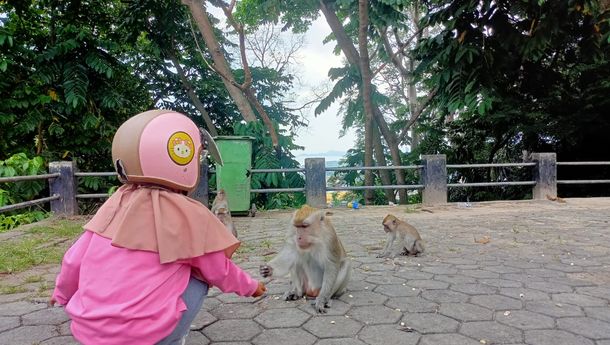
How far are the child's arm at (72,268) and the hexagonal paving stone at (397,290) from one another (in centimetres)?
255

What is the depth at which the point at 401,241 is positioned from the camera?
5.32 meters

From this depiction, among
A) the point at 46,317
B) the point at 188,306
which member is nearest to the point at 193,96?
the point at 46,317

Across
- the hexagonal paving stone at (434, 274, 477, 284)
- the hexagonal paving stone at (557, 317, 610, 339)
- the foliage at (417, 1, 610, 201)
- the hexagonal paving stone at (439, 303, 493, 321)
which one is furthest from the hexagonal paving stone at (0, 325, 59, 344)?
the foliage at (417, 1, 610, 201)

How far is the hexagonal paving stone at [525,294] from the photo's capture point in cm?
363

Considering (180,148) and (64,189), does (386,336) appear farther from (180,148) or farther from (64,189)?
(64,189)

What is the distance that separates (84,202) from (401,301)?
9116 millimetres

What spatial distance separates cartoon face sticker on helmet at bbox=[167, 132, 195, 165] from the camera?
1.87m

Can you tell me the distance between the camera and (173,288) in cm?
192

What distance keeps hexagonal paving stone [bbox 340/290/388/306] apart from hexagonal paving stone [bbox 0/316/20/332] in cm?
245

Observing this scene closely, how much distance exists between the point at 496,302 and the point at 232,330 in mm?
2081

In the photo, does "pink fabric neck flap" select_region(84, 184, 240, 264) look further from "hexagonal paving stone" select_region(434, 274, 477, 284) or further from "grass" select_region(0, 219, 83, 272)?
"grass" select_region(0, 219, 83, 272)

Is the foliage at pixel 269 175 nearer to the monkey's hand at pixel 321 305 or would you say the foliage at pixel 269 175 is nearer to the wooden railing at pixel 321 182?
the wooden railing at pixel 321 182

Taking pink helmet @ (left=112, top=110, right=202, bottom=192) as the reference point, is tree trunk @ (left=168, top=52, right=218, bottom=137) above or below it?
above

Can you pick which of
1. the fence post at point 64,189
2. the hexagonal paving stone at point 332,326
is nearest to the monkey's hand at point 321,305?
the hexagonal paving stone at point 332,326
